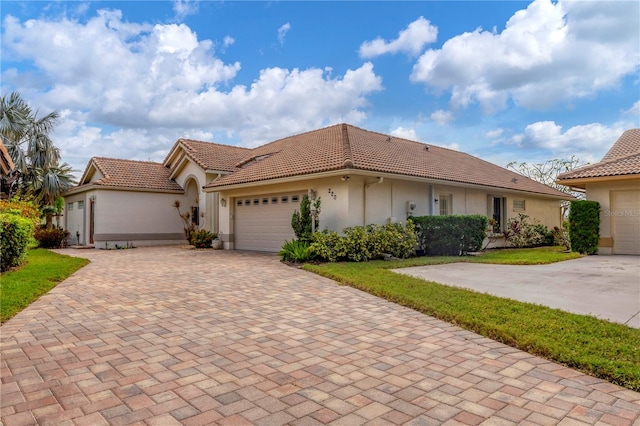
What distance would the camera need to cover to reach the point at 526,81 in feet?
46.9

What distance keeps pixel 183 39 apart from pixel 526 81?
1227 cm

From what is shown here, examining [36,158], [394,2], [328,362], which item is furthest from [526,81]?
[36,158]

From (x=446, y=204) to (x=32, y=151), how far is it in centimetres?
2439

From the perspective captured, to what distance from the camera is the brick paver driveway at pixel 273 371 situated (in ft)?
10.0

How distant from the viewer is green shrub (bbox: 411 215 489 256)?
14164 millimetres

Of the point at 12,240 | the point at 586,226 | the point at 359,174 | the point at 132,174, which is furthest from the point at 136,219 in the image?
the point at 586,226

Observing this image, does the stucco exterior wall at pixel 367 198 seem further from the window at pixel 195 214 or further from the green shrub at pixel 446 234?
the window at pixel 195 214

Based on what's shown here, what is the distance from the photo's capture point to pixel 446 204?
17.2m

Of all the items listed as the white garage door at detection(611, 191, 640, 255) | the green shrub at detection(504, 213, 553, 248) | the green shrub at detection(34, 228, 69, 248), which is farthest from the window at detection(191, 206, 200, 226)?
the white garage door at detection(611, 191, 640, 255)

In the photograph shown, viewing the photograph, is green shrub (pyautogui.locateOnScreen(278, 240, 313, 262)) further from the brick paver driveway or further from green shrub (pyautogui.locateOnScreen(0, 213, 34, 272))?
green shrub (pyautogui.locateOnScreen(0, 213, 34, 272))

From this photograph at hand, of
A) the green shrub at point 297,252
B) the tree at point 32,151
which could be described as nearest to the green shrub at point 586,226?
the green shrub at point 297,252

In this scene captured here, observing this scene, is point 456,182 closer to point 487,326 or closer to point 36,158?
point 487,326

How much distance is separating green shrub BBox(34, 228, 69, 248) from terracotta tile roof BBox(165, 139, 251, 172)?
802 centimetres

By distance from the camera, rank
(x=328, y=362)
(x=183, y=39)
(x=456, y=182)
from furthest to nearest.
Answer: (x=456, y=182) → (x=183, y=39) → (x=328, y=362)
